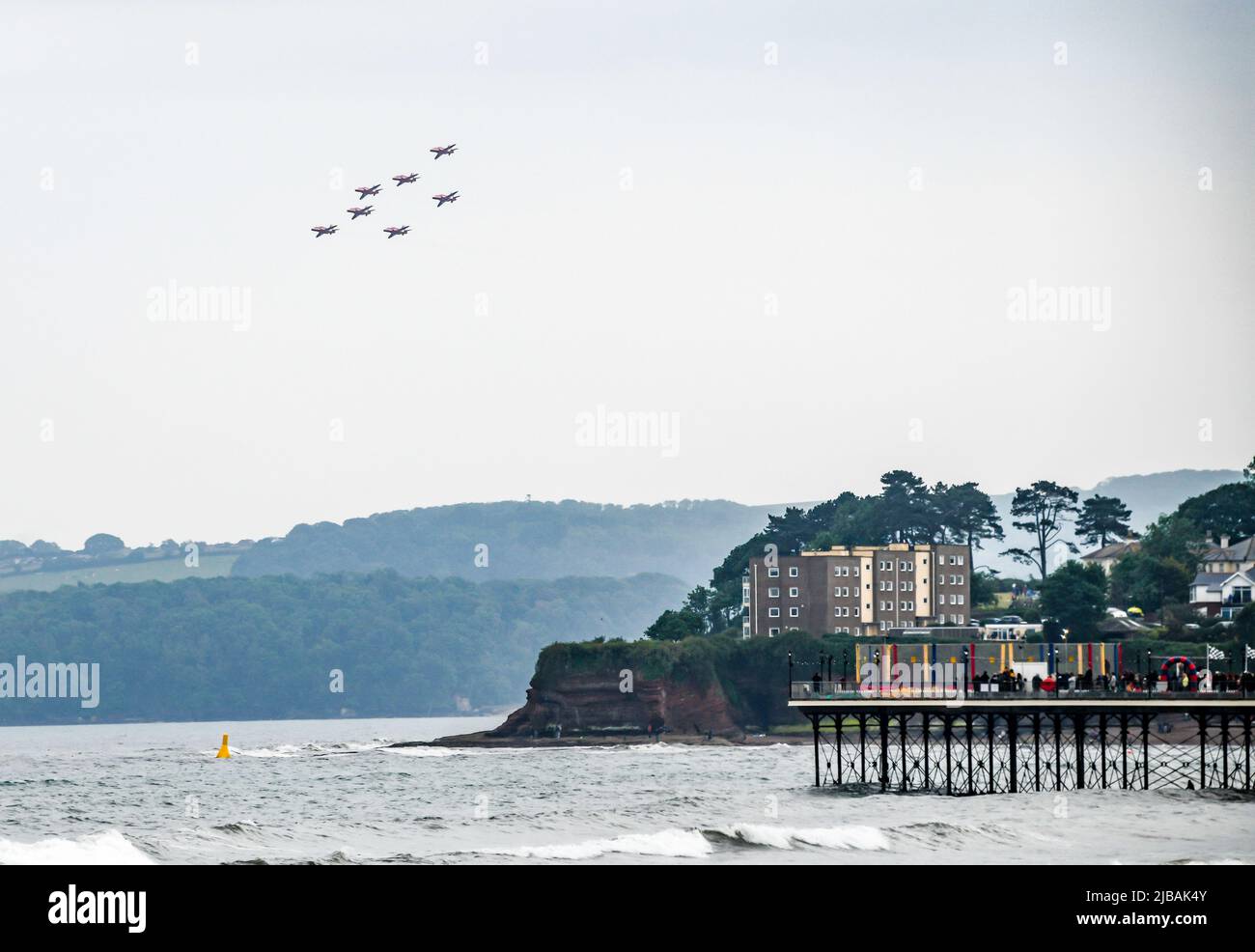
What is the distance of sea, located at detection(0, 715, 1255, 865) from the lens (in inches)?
2702

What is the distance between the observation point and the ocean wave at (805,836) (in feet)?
237

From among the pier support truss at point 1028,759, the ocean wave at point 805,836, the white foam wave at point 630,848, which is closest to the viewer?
the white foam wave at point 630,848

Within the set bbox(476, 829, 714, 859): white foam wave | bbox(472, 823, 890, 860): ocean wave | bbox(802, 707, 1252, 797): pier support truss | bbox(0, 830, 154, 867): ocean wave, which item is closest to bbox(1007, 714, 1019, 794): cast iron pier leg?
bbox(802, 707, 1252, 797): pier support truss

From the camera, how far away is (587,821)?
8575 centimetres

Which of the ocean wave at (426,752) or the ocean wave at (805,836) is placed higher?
the ocean wave at (805,836)

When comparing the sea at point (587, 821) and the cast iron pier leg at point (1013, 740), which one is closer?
the sea at point (587, 821)

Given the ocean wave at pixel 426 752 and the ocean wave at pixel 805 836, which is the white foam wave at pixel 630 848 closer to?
the ocean wave at pixel 805 836

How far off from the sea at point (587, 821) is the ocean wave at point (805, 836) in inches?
5.3

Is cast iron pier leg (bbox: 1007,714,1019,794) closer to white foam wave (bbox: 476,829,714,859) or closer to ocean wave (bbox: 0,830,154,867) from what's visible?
white foam wave (bbox: 476,829,714,859)

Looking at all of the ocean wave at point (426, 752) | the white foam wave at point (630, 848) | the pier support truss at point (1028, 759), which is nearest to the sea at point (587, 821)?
the white foam wave at point (630, 848)

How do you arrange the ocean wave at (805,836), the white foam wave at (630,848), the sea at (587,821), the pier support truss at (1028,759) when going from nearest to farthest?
the sea at (587,821) → the white foam wave at (630,848) → the ocean wave at (805,836) → the pier support truss at (1028,759)

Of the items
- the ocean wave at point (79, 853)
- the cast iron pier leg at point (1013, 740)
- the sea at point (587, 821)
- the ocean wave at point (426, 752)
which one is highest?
the cast iron pier leg at point (1013, 740)
